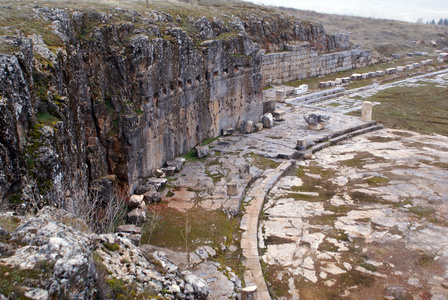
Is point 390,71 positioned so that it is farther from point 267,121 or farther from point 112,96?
point 112,96

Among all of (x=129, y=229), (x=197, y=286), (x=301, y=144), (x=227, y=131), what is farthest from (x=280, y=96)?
(x=197, y=286)

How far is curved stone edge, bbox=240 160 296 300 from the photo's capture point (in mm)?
7969

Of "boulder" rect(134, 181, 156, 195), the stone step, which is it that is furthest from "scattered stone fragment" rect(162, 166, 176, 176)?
the stone step

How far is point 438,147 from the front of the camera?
50.8ft

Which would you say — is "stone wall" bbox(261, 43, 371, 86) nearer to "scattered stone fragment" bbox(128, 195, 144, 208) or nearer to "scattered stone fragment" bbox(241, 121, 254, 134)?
"scattered stone fragment" bbox(241, 121, 254, 134)

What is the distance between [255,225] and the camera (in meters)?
9.96

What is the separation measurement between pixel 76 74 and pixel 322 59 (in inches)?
901

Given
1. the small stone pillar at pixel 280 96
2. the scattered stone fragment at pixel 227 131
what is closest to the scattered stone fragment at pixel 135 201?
the scattered stone fragment at pixel 227 131

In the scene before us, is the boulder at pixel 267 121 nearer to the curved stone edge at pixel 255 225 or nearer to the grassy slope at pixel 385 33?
the curved stone edge at pixel 255 225

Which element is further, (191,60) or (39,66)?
(191,60)

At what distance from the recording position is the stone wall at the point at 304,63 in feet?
84.0

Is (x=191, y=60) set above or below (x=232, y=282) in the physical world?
above

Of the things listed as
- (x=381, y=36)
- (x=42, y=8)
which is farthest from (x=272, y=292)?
(x=381, y=36)

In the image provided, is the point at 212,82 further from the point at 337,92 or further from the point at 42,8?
the point at 337,92
